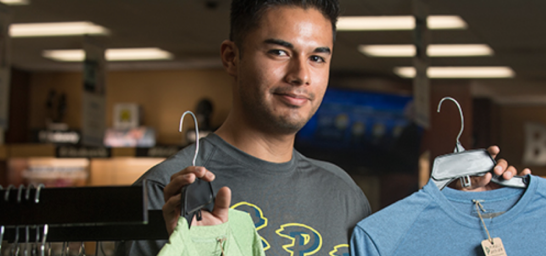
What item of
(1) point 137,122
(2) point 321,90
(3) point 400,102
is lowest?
(1) point 137,122

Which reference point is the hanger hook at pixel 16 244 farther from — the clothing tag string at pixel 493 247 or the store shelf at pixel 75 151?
the store shelf at pixel 75 151

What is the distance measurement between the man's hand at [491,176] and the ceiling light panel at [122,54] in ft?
20.8

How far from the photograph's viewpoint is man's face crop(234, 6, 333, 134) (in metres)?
1.40

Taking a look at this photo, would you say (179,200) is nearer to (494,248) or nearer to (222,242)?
(222,242)

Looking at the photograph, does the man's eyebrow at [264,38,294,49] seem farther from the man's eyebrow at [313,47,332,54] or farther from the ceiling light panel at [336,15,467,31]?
the ceiling light panel at [336,15,467,31]

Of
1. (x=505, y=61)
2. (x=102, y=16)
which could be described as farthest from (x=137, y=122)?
(x=505, y=61)

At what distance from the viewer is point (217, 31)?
6.26m

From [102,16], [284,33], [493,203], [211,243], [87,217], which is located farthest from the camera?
[102,16]

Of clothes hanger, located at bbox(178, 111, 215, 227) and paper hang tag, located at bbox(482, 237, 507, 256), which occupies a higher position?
clothes hanger, located at bbox(178, 111, 215, 227)

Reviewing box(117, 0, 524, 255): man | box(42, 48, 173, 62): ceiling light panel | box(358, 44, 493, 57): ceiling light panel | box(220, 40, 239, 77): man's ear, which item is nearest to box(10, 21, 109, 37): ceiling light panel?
box(42, 48, 173, 62): ceiling light panel

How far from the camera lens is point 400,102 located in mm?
8695

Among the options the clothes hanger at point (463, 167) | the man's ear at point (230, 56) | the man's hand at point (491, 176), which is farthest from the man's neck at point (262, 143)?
the man's hand at point (491, 176)

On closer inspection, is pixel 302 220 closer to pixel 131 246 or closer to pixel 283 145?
pixel 283 145

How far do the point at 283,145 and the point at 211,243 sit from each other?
1.36 feet
